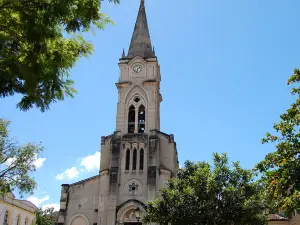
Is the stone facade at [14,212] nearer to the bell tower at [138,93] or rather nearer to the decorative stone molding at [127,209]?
the decorative stone molding at [127,209]

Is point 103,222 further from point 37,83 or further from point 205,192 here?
point 37,83

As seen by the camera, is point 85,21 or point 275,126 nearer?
point 85,21

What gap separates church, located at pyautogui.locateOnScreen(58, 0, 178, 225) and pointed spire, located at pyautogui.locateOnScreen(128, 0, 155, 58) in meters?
0.97

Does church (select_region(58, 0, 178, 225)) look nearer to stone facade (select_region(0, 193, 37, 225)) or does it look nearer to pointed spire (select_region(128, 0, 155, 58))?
pointed spire (select_region(128, 0, 155, 58))

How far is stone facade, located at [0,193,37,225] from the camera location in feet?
128

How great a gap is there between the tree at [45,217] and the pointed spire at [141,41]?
2163cm

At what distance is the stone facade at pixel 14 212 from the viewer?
39031 mm

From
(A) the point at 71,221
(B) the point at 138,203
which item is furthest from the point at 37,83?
(A) the point at 71,221

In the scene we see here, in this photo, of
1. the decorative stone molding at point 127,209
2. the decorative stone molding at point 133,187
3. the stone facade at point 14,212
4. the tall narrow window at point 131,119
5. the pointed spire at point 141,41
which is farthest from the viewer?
the stone facade at point 14,212

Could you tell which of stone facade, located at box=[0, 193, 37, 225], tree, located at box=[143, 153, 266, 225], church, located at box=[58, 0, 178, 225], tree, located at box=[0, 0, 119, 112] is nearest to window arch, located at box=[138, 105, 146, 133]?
church, located at box=[58, 0, 178, 225]

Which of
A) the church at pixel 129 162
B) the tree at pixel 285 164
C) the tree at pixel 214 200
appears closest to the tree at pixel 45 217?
the church at pixel 129 162

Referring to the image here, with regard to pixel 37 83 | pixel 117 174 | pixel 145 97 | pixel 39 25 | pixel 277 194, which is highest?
pixel 145 97

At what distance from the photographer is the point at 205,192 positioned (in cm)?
2261

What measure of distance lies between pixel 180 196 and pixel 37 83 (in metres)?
17.5
